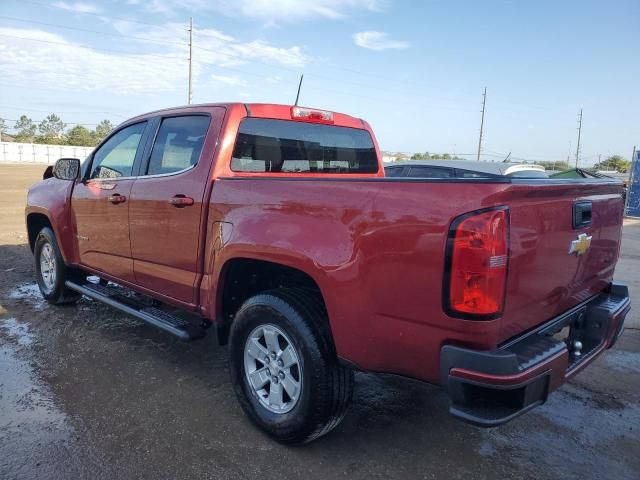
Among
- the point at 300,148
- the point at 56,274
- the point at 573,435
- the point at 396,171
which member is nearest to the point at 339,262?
the point at 300,148

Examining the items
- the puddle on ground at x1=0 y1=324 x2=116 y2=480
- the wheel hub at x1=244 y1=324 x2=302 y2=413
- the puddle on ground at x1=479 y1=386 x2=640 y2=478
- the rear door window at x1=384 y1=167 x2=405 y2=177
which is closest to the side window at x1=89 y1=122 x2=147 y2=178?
the puddle on ground at x1=0 y1=324 x2=116 y2=480

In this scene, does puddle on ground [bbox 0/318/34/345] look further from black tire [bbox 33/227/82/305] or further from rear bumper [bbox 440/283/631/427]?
rear bumper [bbox 440/283/631/427]

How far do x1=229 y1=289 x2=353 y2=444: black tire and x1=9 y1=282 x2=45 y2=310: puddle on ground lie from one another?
11.6ft

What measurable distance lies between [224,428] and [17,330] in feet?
8.75

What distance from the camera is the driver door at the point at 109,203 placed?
158 inches

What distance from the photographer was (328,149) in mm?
4082

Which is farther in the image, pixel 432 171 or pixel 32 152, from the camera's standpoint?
pixel 32 152

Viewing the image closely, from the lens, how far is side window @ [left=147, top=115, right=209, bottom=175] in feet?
11.4

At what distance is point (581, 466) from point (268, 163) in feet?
8.80

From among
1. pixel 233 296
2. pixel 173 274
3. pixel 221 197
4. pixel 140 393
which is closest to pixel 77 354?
pixel 140 393

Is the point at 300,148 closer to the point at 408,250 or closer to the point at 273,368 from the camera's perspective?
the point at 273,368

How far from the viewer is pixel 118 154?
437 cm

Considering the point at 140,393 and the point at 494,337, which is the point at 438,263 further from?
the point at 140,393

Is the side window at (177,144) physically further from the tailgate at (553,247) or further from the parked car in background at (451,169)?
the parked car in background at (451,169)
